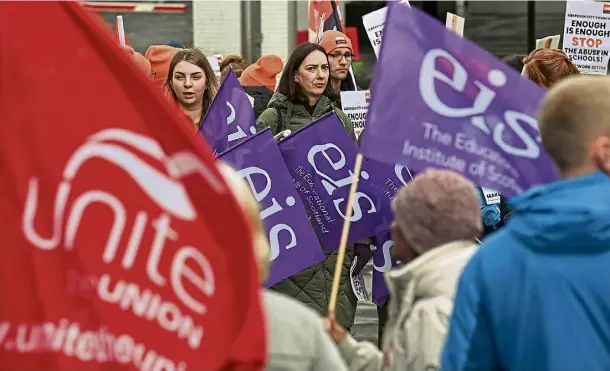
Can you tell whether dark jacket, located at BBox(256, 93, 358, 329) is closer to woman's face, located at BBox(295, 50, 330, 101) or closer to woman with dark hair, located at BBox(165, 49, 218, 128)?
woman's face, located at BBox(295, 50, 330, 101)

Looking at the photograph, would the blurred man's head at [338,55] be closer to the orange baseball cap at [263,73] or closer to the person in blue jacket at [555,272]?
the orange baseball cap at [263,73]

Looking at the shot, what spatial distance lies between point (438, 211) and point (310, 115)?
4815 mm

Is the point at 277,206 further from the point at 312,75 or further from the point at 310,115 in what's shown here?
the point at 312,75

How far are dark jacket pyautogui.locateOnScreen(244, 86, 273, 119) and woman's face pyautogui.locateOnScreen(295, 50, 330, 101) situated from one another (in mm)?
1814

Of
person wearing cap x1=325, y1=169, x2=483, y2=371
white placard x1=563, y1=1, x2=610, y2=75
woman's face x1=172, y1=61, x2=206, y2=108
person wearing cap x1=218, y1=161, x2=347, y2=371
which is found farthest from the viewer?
white placard x1=563, y1=1, x2=610, y2=75

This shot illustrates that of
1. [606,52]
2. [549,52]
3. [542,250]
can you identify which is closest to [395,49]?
[542,250]

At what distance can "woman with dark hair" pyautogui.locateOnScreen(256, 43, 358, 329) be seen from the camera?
26.6ft

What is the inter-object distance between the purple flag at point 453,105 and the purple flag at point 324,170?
9.00 ft

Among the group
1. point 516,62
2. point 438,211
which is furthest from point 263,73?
point 438,211

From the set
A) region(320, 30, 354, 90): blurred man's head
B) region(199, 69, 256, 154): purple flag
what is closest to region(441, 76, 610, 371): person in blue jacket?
region(199, 69, 256, 154): purple flag

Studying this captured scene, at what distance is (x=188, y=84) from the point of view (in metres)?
8.67

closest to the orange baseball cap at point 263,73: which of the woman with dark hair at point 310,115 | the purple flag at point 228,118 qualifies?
the woman with dark hair at point 310,115

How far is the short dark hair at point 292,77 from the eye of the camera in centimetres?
900

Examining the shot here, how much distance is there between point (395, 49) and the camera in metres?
4.86
